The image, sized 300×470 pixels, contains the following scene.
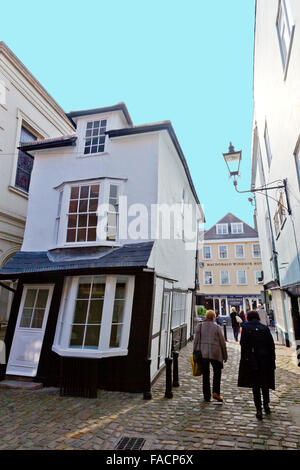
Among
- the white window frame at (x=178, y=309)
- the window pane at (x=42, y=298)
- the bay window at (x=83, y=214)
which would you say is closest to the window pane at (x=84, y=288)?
the bay window at (x=83, y=214)

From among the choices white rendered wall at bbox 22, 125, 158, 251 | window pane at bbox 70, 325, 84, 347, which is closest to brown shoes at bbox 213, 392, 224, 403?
window pane at bbox 70, 325, 84, 347

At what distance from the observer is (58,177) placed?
8.77 metres

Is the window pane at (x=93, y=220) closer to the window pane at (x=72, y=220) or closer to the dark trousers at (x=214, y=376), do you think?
the window pane at (x=72, y=220)

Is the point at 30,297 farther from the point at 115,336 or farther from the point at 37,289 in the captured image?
the point at 115,336

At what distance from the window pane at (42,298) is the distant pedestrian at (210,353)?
468cm

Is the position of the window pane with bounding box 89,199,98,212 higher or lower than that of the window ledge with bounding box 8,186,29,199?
lower

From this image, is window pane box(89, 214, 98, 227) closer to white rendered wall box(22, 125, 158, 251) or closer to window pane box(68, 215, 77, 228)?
window pane box(68, 215, 77, 228)

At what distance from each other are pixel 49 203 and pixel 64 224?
1280mm

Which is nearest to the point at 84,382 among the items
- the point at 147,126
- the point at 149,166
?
the point at 149,166

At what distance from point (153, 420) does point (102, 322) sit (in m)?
2.47

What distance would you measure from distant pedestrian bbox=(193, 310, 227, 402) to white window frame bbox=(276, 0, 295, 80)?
6.35 m

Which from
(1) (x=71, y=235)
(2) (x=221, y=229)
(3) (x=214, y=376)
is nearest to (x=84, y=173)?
(1) (x=71, y=235)

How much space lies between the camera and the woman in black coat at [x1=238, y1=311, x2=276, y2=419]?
180 inches
